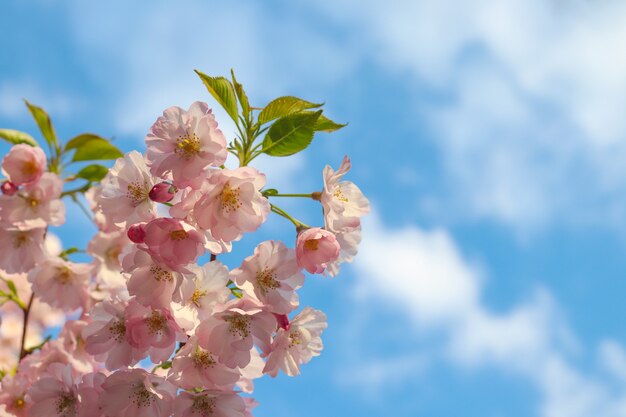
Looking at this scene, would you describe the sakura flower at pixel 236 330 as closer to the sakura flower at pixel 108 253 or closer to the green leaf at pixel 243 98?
the green leaf at pixel 243 98

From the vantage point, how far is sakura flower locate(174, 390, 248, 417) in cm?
214

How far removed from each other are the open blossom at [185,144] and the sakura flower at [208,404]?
0.65 metres

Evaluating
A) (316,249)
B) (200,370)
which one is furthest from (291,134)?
(200,370)

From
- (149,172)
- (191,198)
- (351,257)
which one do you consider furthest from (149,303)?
(351,257)

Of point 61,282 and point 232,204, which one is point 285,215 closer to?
point 232,204

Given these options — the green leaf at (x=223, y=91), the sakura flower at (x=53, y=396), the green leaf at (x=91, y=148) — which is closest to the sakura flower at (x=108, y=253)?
the green leaf at (x=91, y=148)

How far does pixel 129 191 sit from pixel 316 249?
2.08 feet

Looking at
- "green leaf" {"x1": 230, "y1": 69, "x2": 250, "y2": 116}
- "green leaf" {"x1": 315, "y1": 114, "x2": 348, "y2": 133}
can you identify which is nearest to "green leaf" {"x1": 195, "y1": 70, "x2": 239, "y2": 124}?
"green leaf" {"x1": 230, "y1": 69, "x2": 250, "y2": 116}

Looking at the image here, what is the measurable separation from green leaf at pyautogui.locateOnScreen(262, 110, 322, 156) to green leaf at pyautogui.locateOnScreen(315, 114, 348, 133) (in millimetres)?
108

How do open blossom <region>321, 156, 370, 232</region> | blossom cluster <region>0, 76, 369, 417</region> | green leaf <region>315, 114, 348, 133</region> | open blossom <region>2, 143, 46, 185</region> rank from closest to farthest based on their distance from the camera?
blossom cluster <region>0, 76, 369, 417</region> < open blossom <region>321, 156, 370, 232</region> < green leaf <region>315, 114, 348, 133</region> < open blossom <region>2, 143, 46, 185</region>

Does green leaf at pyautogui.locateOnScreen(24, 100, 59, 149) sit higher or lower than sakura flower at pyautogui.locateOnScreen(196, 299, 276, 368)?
higher

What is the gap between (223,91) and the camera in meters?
2.29

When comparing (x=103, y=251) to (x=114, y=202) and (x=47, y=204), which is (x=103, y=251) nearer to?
(x=47, y=204)

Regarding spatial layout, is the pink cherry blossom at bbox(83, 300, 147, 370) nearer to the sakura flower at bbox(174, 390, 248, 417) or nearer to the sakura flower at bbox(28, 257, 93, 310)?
the sakura flower at bbox(174, 390, 248, 417)
